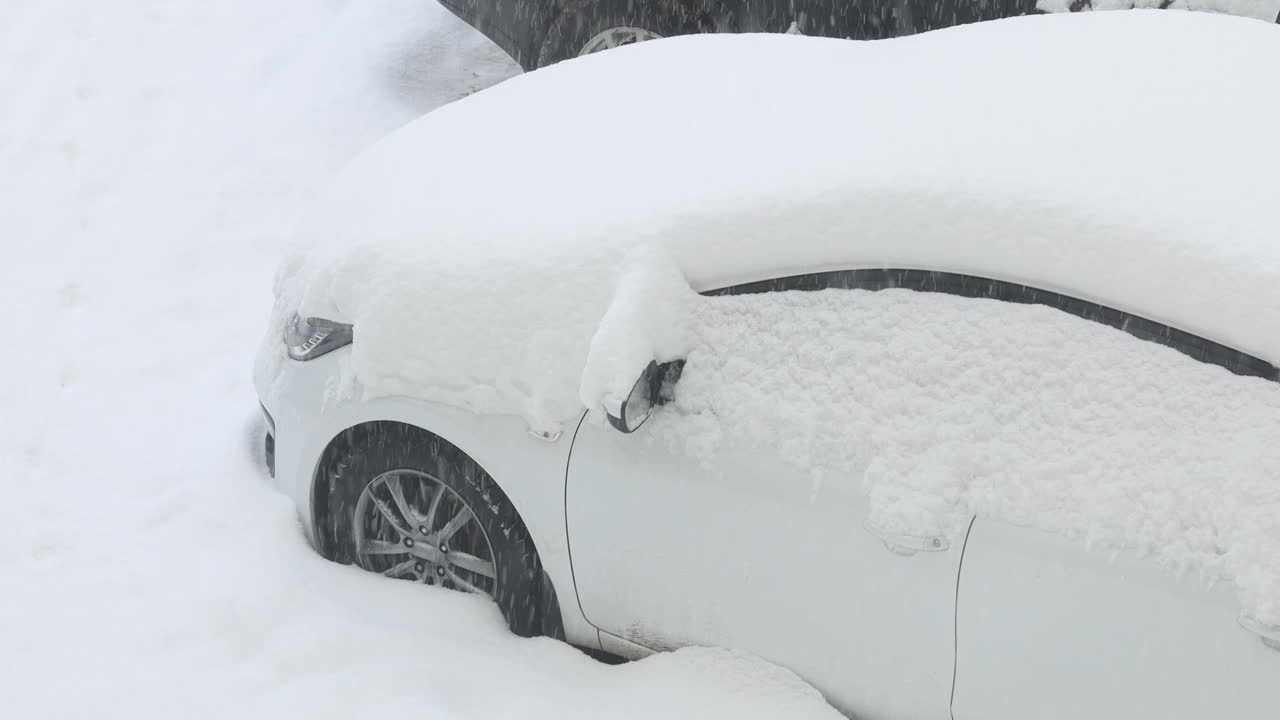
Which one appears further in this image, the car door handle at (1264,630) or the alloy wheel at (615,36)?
the alloy wheel at (615,36)

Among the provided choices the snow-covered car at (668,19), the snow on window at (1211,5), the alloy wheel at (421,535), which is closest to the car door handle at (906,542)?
the alloy wheel at (421,535)

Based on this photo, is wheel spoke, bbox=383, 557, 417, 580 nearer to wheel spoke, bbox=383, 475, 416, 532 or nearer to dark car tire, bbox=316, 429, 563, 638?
wheel spoke, bbox=383, 475, 416, 532

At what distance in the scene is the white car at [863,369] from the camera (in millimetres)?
2148

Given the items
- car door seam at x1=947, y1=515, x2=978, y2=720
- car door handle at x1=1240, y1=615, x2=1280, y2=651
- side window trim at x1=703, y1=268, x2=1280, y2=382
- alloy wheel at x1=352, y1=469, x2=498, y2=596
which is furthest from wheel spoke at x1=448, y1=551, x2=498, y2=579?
car door handle at x1=1240, y1=615, x2=1280, y2=651

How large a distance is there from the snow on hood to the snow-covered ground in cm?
67

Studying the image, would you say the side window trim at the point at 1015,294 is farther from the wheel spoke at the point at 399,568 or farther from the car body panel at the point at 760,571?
the wheel spoke at the point at 399,568

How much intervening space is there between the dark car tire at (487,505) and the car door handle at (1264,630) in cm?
157

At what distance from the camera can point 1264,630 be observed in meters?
2.02

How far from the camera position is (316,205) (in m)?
3.41

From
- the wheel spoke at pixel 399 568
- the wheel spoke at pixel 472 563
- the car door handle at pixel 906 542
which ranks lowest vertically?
the wheel spoke at pixel 399 568

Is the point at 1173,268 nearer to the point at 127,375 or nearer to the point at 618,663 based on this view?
the point at 618,663

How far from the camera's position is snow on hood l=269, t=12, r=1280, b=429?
223 centimetres

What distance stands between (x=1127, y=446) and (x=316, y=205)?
7.74ft

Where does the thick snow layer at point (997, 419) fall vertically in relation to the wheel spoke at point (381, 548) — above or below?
above
